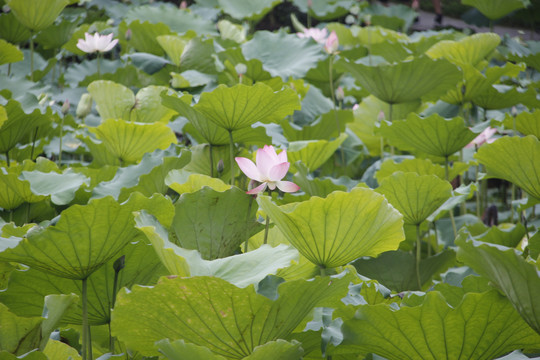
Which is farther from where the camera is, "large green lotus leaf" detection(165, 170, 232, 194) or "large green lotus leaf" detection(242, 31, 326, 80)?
"large green lotus leaf" detection(242, 31, 326, 80)

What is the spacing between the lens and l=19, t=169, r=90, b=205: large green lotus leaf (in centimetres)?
113

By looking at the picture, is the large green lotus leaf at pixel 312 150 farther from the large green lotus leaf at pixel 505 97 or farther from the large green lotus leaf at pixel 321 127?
the large green lotus leaf at pixel 505 97

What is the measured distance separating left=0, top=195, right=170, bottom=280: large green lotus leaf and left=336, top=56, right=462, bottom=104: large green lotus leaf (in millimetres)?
1072

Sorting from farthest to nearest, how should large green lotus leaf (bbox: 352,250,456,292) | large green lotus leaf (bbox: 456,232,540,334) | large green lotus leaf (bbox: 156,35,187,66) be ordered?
large green lotus leaf (bbox: 156,35,187,66) < large green lotus leaf (bbox: 352,250,456,292) < large green lotus leaf (bbox: 456,232,540,334)

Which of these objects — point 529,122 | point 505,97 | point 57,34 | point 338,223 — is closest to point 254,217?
point 338,223

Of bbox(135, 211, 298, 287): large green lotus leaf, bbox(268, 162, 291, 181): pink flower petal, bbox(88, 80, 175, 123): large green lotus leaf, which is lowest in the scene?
bbox(88, 80, 175, 123): large green lotus leaf

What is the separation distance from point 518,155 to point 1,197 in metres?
1.08

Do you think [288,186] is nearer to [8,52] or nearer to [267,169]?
[267,169]

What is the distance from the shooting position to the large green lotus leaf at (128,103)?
1.57 m

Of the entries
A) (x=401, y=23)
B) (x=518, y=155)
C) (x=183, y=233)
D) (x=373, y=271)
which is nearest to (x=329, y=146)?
(x=373, y=271)

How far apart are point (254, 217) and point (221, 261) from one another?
20 cm

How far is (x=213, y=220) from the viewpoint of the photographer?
3.02 feet

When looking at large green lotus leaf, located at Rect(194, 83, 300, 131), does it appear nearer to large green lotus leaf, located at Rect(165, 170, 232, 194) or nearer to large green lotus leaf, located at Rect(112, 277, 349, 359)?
large green lotus leaf, located at Rect(165, 170, 232, 194)

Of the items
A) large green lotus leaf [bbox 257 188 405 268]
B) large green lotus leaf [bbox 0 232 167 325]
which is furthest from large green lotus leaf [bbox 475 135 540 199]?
large green lotus leaf [bbox 0 232 167 325]
